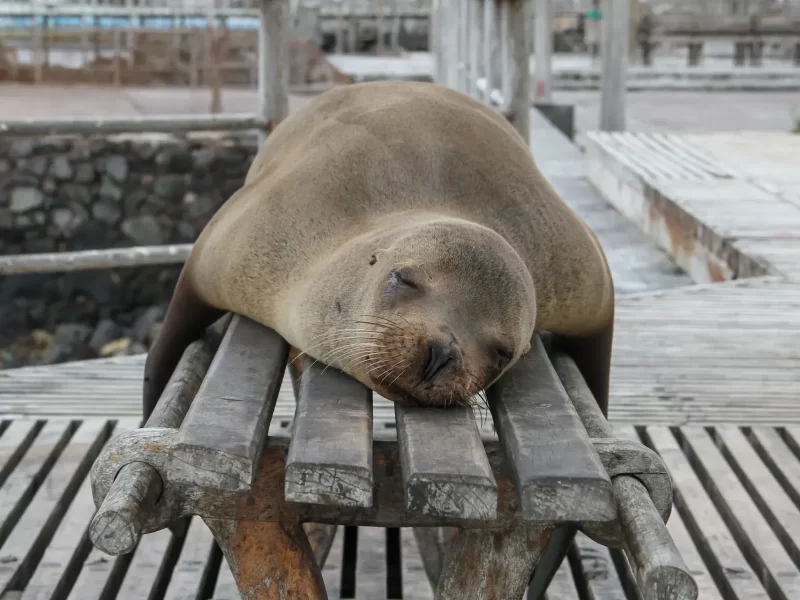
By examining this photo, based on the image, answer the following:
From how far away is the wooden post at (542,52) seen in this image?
11.3 meters

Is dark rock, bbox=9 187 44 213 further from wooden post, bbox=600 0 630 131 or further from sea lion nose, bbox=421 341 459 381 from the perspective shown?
sea lion nose, bbox=421 341 459 381

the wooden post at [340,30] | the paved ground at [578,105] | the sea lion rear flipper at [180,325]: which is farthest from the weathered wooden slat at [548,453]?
the wooden post at [340,30]

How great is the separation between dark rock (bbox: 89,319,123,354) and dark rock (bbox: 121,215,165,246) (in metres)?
0.78

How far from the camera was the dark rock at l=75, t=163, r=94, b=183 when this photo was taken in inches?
409

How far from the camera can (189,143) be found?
10305 mm

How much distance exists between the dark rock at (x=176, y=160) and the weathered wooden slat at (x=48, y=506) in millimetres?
7087

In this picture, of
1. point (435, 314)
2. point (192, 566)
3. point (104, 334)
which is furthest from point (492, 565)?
point (104, 334)

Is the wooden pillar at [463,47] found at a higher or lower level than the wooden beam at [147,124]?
higher

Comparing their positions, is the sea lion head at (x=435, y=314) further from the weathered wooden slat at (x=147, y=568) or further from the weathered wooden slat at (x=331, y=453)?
the weathered wooden slat at (x=147, y=568)

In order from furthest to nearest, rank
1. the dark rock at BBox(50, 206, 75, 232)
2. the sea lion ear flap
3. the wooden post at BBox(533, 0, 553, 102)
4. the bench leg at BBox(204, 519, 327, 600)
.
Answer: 1. the wooden post at BBox(533, 0, 553, 102)
2. the dark rock at BBox(50, 206, 75, 232)
3. the sea lion ear flap
4. the bench leg at BBox(204, 519, 327, 600)

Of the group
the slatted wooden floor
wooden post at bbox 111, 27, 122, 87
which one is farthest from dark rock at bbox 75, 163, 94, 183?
the slatted wooden floor

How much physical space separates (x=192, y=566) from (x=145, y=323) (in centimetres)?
761

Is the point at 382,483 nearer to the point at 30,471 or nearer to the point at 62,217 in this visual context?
the point at 30,471

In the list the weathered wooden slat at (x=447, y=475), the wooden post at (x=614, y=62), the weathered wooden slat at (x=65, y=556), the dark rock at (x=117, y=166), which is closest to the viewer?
the weathered wooden slat at (x=447, y=475)
